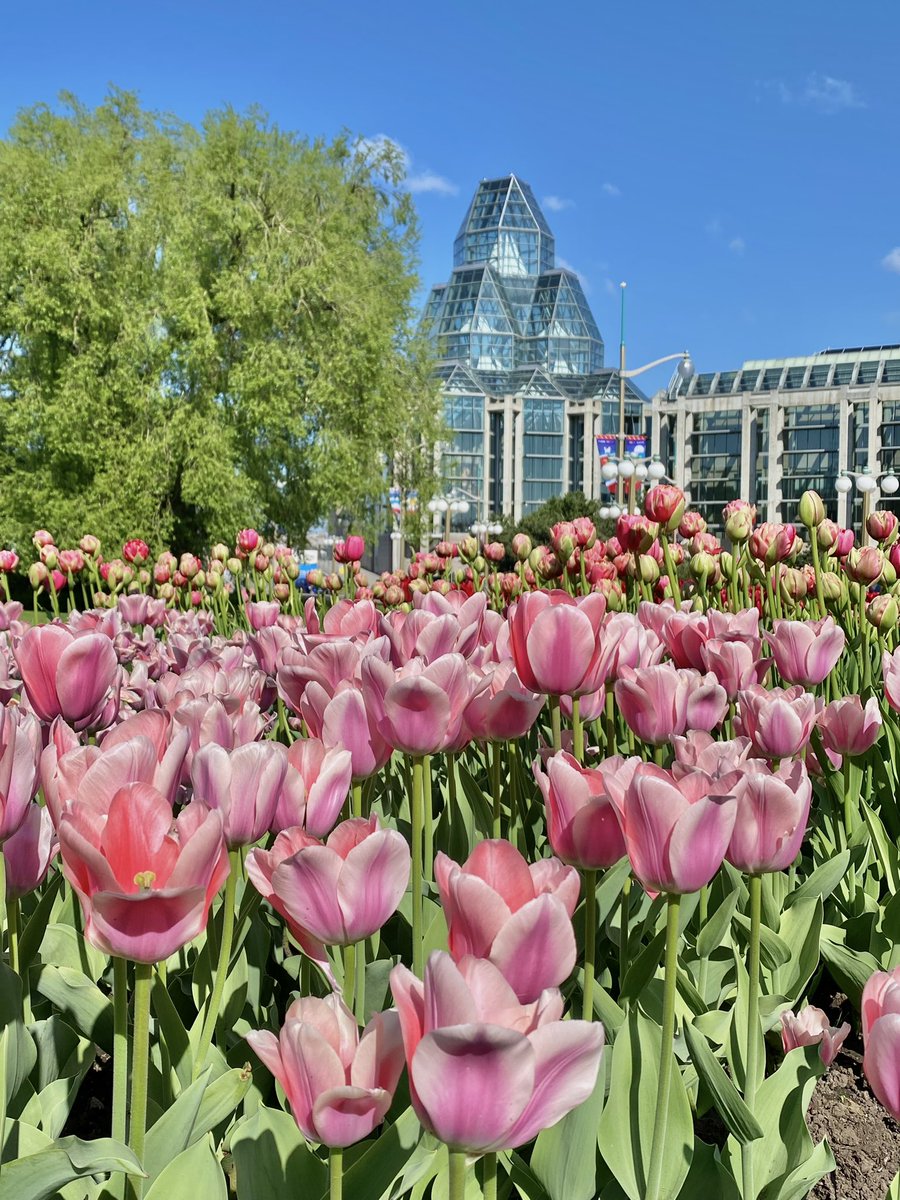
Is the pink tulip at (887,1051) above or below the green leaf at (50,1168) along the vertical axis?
above

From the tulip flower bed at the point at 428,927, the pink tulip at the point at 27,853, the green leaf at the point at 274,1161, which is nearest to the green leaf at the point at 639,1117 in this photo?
the tulip flower bed at the point at 428,927

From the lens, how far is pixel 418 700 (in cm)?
127

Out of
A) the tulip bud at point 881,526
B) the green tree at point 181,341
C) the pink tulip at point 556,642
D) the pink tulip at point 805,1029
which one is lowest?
the pink tulip at point 805,1029

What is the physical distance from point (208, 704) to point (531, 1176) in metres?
0.69

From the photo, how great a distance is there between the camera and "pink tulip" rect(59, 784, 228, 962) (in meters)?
0.81

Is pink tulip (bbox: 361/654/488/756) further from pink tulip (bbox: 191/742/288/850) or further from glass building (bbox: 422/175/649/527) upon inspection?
glass building (bbox: 422/175/649/527)

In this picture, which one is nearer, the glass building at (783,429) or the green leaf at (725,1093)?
the green leaf at (725,1093)

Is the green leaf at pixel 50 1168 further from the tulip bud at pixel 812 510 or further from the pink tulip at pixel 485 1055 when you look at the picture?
the tulip bud at pixel 812 510

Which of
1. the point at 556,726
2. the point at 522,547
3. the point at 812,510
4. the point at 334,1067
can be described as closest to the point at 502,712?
the point at 556,726

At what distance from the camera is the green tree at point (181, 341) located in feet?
62.5

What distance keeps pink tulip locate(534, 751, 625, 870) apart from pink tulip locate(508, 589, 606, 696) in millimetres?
386

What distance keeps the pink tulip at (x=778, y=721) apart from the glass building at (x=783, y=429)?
6524 cm

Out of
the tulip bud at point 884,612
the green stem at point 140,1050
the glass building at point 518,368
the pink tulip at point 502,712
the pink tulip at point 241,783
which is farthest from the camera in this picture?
the glass building at point 518,368

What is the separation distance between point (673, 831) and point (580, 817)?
0.13 meters
